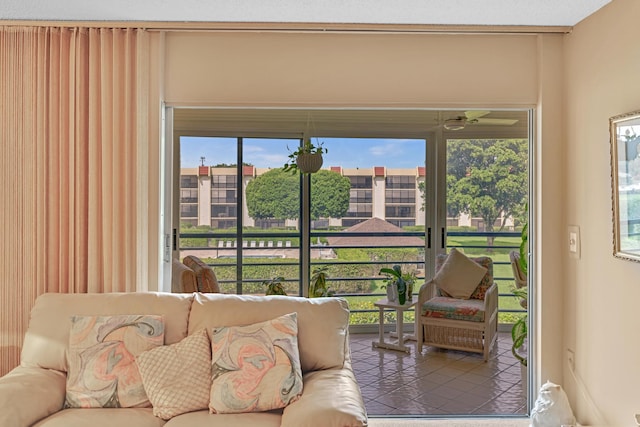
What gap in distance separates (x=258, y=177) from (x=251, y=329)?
2.87 metres

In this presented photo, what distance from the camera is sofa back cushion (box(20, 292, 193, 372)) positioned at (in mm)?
2613

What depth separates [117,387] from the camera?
95.0 inches

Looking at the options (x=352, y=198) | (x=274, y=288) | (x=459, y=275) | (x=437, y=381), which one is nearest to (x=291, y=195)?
(x=352, y=198)

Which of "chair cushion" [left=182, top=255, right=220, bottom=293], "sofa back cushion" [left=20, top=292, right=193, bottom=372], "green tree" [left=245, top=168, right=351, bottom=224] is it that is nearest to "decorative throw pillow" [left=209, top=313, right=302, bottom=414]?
"sofa back cushion" [left=20, top=292, right=193, bottom=372]

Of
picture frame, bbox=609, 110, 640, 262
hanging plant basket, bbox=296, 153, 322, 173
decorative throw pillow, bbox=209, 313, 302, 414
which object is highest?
hanging plant basket, bbox=296, 153, 322, 173

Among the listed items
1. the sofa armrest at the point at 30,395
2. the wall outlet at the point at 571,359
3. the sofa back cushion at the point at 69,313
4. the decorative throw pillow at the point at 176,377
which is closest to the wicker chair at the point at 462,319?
the wall outlet at the point at 571,359

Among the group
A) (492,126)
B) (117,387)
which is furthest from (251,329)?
(492,126)

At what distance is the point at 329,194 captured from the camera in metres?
5.37

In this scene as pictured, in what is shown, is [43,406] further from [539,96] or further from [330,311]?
[539,96]

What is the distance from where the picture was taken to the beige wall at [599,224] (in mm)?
2461

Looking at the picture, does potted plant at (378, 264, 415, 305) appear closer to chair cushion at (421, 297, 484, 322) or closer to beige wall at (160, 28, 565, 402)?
chair cushion at (421, 297, 484, 322)

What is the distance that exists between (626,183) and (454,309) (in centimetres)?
258

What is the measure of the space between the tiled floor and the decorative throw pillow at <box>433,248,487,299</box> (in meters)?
0.54

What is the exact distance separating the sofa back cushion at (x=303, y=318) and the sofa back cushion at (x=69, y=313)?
8 centimetres
